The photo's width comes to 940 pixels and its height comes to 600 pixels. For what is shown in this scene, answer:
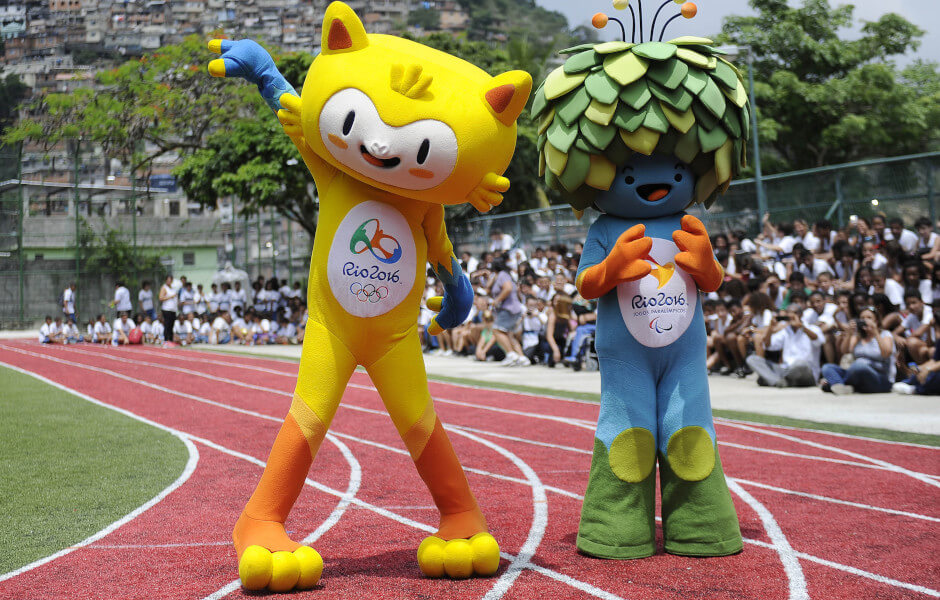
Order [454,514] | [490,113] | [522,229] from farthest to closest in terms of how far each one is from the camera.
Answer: [522,229] < [454,514] < [490,113]

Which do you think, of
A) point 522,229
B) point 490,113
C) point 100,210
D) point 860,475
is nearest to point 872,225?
point 860,475

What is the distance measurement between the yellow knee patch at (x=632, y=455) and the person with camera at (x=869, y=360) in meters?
7.21

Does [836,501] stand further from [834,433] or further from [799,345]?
[799,345]

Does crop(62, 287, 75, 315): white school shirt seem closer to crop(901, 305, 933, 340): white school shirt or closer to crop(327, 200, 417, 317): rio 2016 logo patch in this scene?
crop(901, 305, 933, 340): white school shirt

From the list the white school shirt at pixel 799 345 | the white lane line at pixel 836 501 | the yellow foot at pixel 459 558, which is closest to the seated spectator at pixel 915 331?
the white school shirt at pixel 799 345

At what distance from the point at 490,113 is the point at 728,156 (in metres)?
1.38

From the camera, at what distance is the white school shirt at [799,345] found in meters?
12.0

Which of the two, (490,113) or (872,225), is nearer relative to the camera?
(490,113)

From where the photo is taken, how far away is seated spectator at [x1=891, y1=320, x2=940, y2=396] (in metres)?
10.5

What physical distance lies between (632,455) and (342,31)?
2.44 m

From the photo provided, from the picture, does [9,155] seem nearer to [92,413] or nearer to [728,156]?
[92,413]

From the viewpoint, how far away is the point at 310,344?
4.37 m

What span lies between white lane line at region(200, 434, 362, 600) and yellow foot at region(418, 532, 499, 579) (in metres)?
0.85

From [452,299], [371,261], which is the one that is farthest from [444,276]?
[371,261]
